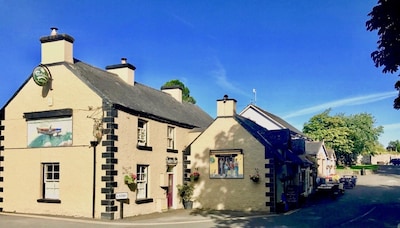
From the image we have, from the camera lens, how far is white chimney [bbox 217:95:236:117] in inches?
980

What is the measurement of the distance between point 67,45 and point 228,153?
10420 mm

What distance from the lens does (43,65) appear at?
21172 mm

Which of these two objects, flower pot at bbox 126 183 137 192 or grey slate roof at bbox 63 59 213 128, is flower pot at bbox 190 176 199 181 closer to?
grey slate roof at bbox 63 59 213 128

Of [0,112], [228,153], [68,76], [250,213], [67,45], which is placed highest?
[67,45]

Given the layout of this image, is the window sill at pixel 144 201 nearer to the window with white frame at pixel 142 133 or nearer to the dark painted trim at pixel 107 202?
the dark painted trim at pixel 107 202

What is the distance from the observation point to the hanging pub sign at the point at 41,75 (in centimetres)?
2061

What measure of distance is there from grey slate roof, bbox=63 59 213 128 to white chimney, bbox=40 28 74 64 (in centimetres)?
52

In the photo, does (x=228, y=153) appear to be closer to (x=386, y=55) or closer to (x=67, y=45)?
(x=67, y=45)

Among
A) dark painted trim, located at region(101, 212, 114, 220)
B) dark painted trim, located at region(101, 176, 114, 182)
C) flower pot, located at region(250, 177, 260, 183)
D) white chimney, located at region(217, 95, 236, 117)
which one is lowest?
dark painted trim, located at region(101, 212, 114, 220)

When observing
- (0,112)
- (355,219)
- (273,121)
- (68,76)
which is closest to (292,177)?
(355,219)

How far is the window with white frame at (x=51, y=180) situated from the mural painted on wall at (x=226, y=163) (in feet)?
28.3

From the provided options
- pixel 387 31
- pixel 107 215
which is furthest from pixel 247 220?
pixel 387 31

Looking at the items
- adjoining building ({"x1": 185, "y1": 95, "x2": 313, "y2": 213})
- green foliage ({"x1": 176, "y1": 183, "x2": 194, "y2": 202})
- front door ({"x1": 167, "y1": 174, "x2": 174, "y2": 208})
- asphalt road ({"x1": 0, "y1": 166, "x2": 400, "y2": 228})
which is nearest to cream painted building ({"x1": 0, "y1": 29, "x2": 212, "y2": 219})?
front door ({"x1": 167, "y1": 174, "x2": 174, "y2": 208})

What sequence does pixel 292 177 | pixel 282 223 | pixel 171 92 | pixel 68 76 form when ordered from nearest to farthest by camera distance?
pixel 282 223
pixel 68 76
pixel 292 177
pixel 171 92
